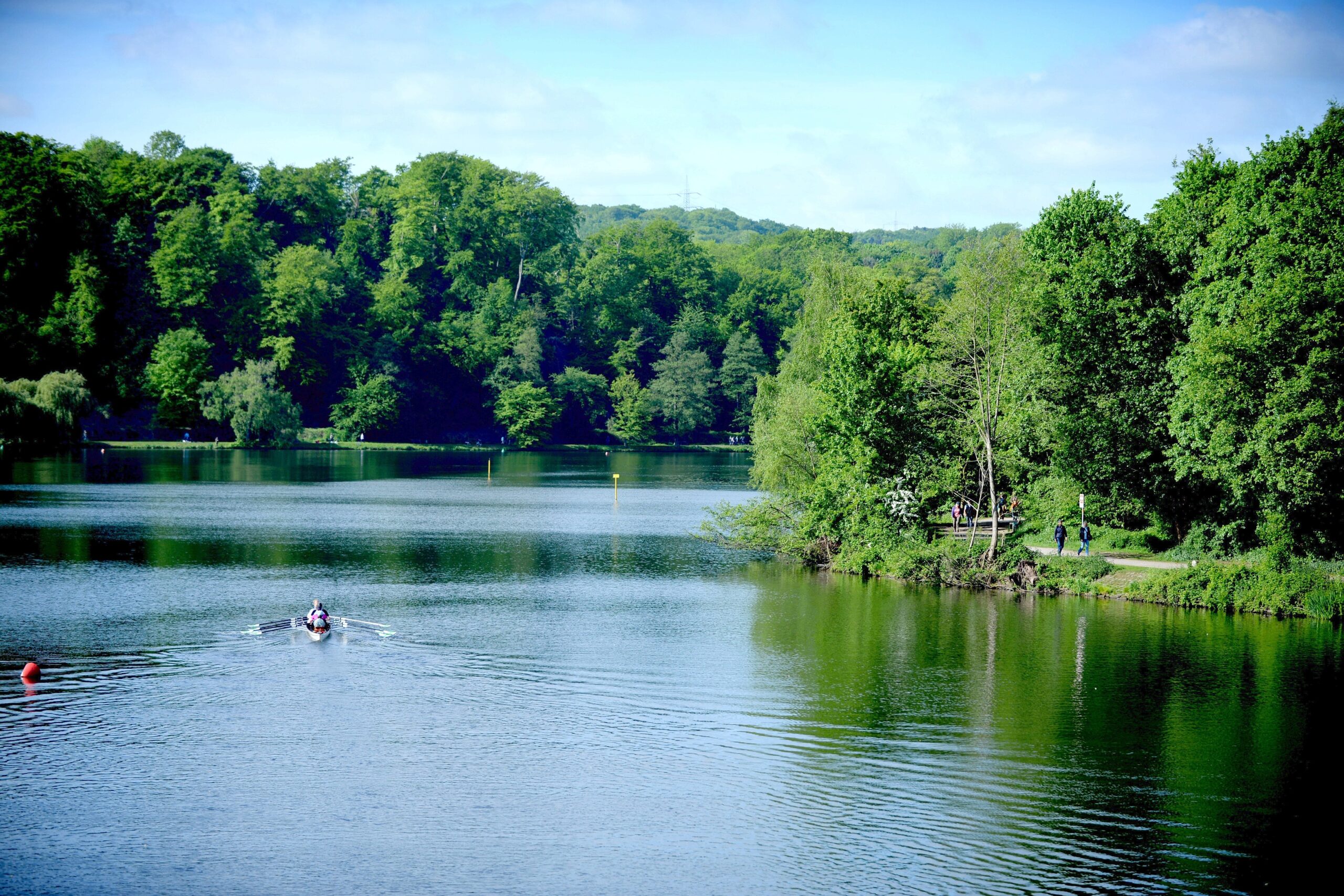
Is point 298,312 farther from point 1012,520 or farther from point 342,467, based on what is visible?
point 1012,520

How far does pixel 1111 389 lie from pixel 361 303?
106m

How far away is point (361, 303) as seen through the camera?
132 meters

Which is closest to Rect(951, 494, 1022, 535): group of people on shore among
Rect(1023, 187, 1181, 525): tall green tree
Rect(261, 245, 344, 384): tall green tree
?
Rect(1023, 187, 1181, 525): tall green tree

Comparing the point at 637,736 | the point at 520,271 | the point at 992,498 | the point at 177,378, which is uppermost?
the point at 520,271

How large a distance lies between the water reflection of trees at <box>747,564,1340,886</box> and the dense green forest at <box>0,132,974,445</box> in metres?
70.4

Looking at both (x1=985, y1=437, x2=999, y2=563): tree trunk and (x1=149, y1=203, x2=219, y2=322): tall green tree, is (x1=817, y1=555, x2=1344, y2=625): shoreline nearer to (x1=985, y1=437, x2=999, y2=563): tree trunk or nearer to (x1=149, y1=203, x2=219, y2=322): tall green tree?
(x1=985, y1=437, x2=999, y2=563): tree trunk

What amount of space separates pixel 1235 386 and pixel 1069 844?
2246 cm

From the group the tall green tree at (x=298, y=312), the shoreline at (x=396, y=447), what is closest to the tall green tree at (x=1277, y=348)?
the shoreline at (x=396, y=447)

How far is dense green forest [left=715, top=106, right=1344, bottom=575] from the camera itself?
3469 cm

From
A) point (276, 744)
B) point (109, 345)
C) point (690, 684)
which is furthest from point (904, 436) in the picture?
point (109, 345)

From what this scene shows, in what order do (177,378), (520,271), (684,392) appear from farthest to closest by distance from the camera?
1. (520,271)
2. (684,392)
3. (177,378)

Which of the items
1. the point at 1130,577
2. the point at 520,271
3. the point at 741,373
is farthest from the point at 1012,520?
the point at 520,271

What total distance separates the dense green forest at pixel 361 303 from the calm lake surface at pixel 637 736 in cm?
6634

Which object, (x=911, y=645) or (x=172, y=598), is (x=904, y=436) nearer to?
(x=911, y=645)
